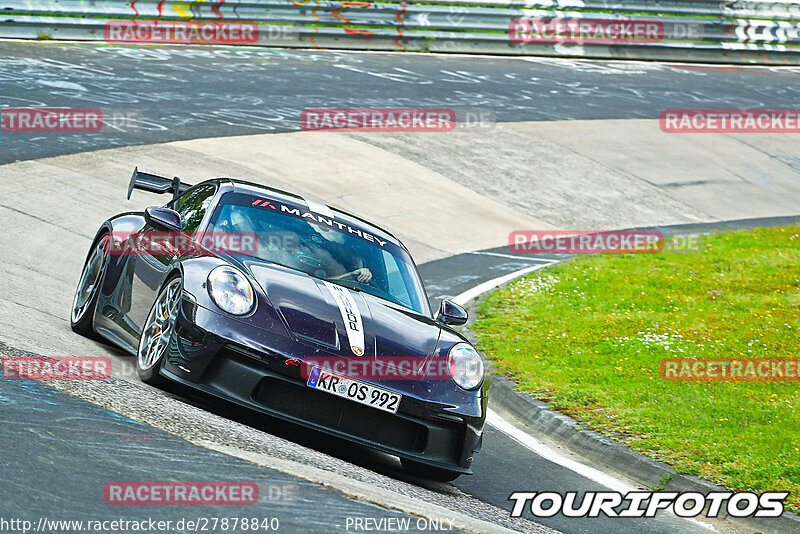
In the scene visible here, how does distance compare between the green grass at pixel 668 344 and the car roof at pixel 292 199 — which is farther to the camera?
the car roof at pixel 292 199

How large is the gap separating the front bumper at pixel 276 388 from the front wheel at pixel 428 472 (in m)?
0.21

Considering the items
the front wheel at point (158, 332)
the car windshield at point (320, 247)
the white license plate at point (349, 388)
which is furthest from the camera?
the car windshield at point (320, 247)

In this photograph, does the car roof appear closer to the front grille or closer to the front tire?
the front tire

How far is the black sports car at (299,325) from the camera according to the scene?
5.52 m

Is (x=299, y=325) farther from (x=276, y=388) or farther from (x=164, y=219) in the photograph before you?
(x=164, y=219)

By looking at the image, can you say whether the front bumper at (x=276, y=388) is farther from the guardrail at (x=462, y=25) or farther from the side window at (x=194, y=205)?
the guardrail at (x=462, y=25)

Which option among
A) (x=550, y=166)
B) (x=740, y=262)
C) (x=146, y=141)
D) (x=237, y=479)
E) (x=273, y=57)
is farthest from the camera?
(x=273, y=57)

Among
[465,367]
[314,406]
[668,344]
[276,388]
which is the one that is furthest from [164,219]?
[668,344]

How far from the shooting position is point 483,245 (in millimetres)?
14297

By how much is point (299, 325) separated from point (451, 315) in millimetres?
1401

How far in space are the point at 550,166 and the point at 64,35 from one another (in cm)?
910

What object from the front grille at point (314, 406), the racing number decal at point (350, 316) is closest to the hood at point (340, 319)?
the racing number decal at point (350, 316)

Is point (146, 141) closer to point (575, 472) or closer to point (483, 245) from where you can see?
point (483, 245)

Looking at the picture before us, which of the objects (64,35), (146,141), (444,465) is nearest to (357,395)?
(444,465)
